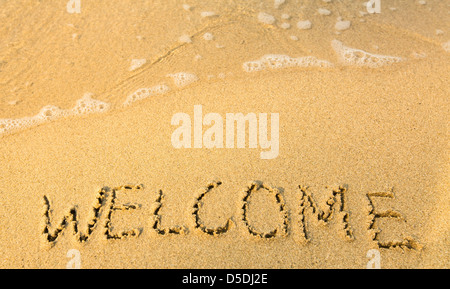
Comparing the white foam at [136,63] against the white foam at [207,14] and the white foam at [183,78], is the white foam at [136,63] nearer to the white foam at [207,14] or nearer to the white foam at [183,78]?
the white foam at [183,78]

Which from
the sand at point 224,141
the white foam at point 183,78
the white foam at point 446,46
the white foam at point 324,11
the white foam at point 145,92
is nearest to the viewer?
the sand at point 224,141

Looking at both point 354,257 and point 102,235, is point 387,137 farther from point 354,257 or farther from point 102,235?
point 102,235

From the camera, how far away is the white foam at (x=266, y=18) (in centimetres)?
324

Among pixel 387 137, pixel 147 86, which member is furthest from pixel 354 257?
pixel 147 86

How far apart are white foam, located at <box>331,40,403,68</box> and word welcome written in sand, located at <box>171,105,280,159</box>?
89 cm

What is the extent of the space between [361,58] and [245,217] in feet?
5.54

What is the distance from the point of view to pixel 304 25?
3.24 m

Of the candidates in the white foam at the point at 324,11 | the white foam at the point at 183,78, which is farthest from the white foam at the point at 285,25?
the white foam at the point at 183,78

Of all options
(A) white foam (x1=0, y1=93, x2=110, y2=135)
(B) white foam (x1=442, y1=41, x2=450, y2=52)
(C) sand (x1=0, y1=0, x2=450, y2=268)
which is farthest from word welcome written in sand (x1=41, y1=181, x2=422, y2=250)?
(B) white foam (x1=442, y1=41, x2=450, y2=52)

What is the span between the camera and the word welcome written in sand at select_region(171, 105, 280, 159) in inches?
91.1

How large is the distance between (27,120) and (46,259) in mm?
1074

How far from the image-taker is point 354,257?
1.84 metres

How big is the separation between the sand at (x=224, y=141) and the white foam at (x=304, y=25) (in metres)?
0.03

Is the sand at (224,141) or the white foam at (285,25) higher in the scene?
the white foam at (285,25)
